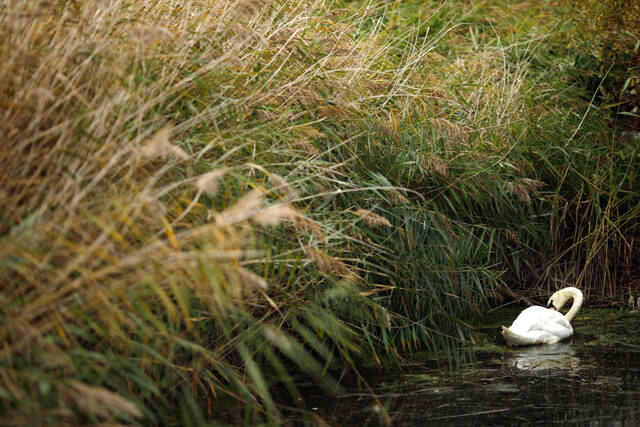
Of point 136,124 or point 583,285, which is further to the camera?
point 583,285

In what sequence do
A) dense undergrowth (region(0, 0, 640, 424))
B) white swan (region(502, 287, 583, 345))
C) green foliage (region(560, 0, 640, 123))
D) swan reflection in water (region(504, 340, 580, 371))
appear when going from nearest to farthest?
dense undergrowth (region(0, 0, 640, 424))
swan reflection in water (region(504, 340, 580, 371))
white swan (region(502, 287, 583, 345))
green foliage (region(560, 0, 640, 123))

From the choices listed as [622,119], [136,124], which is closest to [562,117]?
[622,119]

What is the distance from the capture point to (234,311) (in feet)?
10.7

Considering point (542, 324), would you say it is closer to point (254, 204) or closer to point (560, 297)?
point (560, 297)

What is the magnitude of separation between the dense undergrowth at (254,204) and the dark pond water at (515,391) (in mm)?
219

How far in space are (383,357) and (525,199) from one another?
4.37 ft

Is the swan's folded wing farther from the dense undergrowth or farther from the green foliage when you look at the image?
the green foliage

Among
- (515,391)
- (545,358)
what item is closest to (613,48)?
(545,358)

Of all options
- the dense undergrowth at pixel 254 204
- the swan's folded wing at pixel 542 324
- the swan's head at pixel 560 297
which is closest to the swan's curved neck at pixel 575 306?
the swan's head at pixel 560 297

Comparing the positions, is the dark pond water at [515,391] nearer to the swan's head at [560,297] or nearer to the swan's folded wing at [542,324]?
the swan's folded wing at [542,324]

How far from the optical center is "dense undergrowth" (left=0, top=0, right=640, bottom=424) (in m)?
2.51

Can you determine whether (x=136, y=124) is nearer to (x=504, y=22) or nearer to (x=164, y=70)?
(x=164, y=70)

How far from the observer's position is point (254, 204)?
2436mm

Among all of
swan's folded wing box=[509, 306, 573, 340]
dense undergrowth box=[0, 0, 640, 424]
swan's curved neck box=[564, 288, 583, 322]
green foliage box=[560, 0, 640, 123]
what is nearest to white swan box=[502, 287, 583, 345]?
swan's folded wing box=[509, 306, 573, 340]
